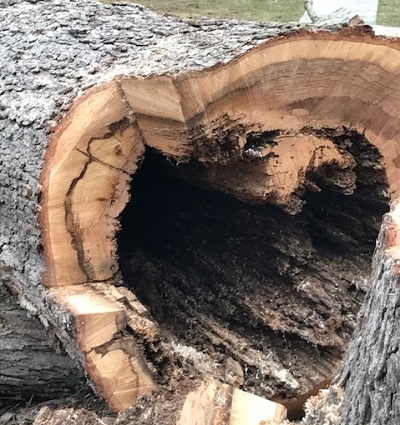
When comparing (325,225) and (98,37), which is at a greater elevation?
(98,37)

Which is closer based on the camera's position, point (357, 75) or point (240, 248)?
point (357, 75)

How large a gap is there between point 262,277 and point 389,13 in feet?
11.3

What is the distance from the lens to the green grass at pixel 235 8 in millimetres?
4758

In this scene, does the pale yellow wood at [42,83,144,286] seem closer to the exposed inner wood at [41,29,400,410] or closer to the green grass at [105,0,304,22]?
the exposed inner wood at [41,29,400,410]

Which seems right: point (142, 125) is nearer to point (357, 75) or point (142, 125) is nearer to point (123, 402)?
point (357, 75)

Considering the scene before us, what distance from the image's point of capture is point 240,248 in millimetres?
1975

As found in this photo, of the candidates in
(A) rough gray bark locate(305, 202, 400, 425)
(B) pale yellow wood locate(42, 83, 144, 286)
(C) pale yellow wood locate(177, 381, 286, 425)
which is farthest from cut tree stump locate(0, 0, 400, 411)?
(A) rough gray bark locate(305, 202, 400, 425)

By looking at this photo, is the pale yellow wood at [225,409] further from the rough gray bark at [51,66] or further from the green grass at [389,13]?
the green grass at [389,13]

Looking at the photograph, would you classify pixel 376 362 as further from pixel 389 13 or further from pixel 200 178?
pixel 389 13

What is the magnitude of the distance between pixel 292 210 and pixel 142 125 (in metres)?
0.44

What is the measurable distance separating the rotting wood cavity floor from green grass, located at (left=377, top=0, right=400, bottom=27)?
302 cm

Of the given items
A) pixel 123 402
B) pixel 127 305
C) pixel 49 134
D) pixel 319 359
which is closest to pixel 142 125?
pixel 49 134

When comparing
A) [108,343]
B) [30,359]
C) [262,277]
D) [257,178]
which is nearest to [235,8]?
[262,277]

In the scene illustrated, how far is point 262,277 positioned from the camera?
1.92 meters
